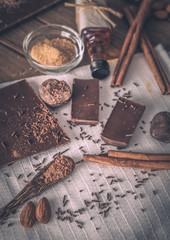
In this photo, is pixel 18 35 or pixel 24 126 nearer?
pixel 24 126

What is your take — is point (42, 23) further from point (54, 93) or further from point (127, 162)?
point (127, 162)

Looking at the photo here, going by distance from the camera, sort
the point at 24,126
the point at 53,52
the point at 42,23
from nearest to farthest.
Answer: the point at 24,126, the point at 53,52, the point at 42,23

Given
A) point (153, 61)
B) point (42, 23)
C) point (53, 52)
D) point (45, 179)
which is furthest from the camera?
point (42, 23)

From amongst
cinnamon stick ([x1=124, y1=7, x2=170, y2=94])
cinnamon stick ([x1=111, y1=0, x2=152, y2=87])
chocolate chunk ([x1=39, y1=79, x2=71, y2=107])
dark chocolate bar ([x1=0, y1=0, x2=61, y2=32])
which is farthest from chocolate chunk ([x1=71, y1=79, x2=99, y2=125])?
dark chocolate bar ([x1=0, y1=0, x2=61, y2=32])

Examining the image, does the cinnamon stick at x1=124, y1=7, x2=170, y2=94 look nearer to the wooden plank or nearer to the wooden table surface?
the wooden table surface

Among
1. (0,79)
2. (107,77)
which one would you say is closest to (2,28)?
(0,79)

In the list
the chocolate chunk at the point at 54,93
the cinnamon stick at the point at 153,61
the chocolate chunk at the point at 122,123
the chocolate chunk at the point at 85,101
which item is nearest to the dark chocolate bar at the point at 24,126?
the chocolate chunk at the point at 54,93

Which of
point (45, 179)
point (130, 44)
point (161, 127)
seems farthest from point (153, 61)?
point (45, 179)
